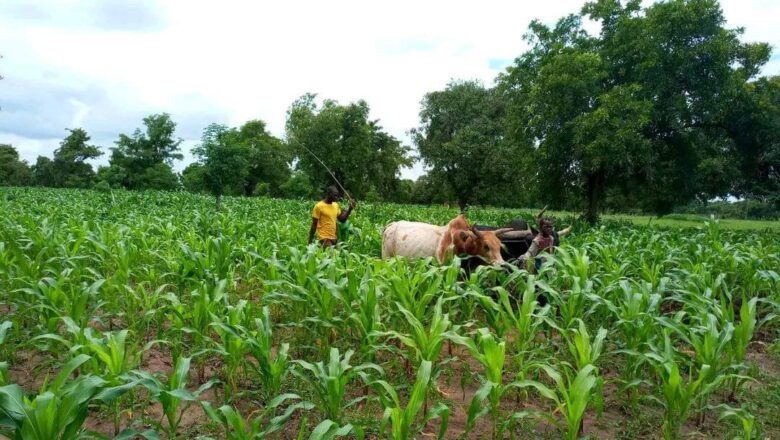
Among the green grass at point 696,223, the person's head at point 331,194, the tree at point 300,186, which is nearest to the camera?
the person's head at point 331,194

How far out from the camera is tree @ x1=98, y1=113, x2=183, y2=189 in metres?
51.6

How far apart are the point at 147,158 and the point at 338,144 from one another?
2456cm

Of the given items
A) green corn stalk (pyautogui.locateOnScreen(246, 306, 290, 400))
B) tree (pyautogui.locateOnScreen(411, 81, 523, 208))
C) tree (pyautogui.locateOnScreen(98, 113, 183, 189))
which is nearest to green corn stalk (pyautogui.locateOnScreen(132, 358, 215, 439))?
green corn stalk (pyautogui.locateOnScreen(246, 306, 290, 400))

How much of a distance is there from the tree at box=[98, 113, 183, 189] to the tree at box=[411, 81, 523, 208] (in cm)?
2768

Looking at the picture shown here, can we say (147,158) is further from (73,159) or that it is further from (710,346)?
(710,346)

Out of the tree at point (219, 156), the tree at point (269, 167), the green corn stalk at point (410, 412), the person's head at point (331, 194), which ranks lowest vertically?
the green corn stalk at point (410, 412)

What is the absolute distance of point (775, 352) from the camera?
564cm

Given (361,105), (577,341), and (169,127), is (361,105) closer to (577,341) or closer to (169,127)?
(169,127)

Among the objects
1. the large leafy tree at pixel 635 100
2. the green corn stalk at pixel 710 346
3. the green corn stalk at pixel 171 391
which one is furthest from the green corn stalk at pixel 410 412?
the large leafy tree at pixel 635 100

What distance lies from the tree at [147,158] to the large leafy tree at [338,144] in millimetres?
14644

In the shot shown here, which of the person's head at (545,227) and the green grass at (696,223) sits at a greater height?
the person's head at (545,227)

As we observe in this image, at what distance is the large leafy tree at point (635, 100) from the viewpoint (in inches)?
642

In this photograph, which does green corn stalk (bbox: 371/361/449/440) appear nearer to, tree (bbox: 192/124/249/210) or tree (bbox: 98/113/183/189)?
tree (bbox: 192/124/249/210)

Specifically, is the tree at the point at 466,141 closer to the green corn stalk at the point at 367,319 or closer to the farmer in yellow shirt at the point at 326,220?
the farmer in yellow shirt at the point at 326,220
